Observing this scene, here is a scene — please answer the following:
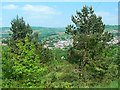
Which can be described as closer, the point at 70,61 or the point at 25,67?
the point at 25,67

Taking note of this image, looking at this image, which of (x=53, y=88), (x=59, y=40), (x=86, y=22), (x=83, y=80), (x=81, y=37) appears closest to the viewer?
(x=53, y=88)

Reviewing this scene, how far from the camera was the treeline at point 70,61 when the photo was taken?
7031 millimetres

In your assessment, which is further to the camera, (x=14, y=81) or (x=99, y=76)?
(x=99, y=76)

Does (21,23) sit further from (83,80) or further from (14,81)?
(14,81)

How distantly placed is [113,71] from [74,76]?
1.58 metres

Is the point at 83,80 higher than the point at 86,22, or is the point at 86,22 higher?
the point at 86,22

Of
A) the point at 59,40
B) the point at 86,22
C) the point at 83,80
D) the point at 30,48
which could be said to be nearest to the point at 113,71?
the point at 83,80

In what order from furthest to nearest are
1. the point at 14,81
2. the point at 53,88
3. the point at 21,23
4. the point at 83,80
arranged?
the point at 21,23 < the point at 83,80 < the point at 14,81 < the point at 53,88

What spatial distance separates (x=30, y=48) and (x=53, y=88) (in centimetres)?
156

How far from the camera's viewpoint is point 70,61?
42.2 feet

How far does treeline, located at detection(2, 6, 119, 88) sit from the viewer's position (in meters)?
7.03

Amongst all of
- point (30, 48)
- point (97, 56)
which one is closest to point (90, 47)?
point (97, 56)

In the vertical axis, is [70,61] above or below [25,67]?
below

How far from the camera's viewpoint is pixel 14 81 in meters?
6.98
